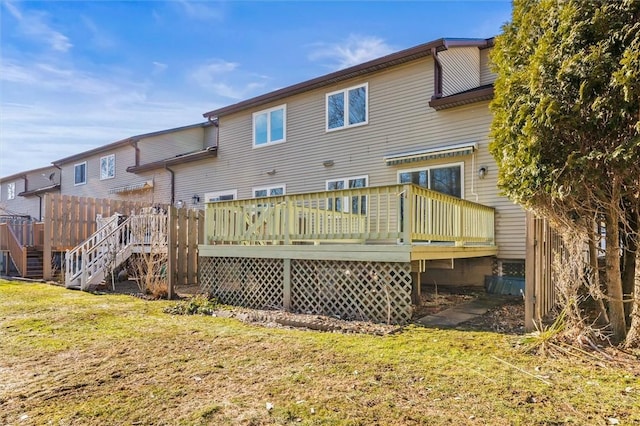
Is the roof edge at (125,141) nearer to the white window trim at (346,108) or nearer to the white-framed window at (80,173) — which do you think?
the white-framed window at (80,173)

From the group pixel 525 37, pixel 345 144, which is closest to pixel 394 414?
pixel 525 37

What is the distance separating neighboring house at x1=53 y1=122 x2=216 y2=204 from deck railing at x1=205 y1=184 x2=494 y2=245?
28.1 ft

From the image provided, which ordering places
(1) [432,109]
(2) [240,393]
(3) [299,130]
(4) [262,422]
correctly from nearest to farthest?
(4) [262,422] < (2) [240,393] < (1) [432,109] < (3) [299,130]

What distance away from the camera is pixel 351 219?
23.5 ft

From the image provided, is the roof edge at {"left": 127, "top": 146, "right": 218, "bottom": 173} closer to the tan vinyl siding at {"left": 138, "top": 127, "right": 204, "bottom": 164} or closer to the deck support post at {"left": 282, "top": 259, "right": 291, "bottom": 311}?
the tan vinyl siding at {"left": 138, "top": 127, "right": 204, "bottom": 164}

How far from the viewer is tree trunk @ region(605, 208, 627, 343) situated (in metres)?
4.53

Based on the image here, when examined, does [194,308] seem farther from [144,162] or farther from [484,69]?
[144,162]

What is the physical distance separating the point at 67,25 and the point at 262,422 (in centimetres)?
1170

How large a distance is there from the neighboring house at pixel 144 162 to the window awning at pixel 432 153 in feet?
28.8

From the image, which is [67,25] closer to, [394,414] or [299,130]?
[299,130]

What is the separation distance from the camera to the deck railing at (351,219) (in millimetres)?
6055

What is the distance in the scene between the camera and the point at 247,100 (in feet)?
44.8

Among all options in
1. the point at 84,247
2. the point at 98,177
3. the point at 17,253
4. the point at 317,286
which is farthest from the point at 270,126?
the point at 98,177

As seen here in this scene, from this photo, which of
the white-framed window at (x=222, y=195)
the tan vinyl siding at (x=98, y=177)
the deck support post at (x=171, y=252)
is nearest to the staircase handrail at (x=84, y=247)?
the deck support post at (x=171, y=252)
